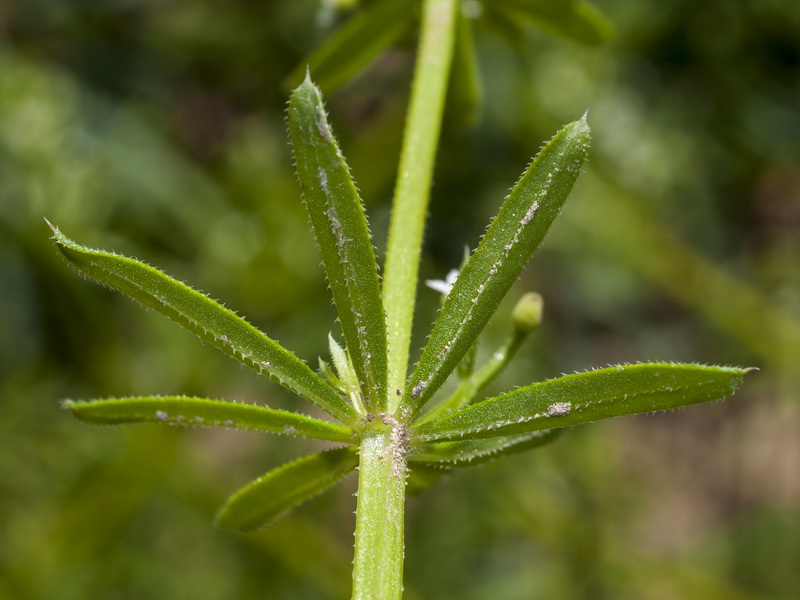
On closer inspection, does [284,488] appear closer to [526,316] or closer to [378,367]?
[378,367]

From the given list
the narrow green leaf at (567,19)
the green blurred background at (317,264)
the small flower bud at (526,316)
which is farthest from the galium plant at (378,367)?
the green blurred background at (317,264)

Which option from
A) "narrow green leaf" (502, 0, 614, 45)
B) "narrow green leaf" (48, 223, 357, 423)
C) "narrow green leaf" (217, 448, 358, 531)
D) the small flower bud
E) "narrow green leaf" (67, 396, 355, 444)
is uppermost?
"narrow green leaf" (502, 0, 614, 45)

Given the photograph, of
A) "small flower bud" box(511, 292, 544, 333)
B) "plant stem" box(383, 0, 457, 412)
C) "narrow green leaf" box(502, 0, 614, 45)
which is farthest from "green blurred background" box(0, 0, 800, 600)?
"small flower bud" box(511, 292, 544, 333)

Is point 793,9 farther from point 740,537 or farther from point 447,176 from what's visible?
point 740,537

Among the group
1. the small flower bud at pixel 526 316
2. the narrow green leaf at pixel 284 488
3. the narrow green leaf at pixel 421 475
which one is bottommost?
the narrow green leaf at pixel 284 488

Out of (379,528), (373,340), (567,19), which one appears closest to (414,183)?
(373,340)

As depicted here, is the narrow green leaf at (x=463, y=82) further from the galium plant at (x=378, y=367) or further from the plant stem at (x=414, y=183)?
the galium plant at (x=378, y=367)

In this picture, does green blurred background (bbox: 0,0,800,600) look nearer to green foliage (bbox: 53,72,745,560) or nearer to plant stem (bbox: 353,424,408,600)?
green foliage (bbox: 53,72,745,560)
